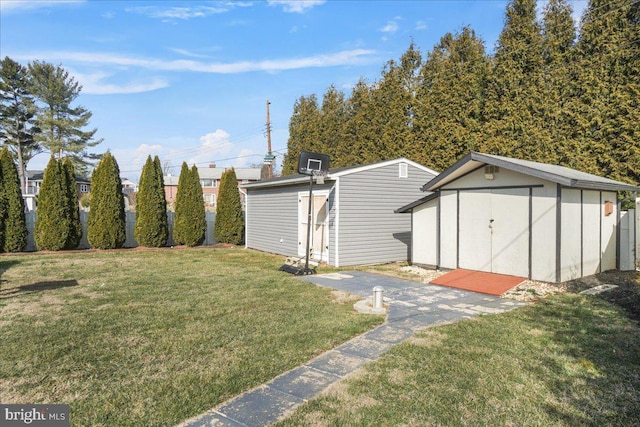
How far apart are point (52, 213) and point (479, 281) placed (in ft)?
43.9

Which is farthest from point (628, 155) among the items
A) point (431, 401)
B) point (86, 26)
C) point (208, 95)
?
point (208, 95)

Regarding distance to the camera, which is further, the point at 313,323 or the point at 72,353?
the point at 313,323

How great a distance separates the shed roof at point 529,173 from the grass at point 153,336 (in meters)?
3.92

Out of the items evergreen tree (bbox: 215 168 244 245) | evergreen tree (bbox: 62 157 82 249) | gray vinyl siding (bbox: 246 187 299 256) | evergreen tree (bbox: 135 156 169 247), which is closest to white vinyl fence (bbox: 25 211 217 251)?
evergreen tree (bbox: 215 168 244 245)

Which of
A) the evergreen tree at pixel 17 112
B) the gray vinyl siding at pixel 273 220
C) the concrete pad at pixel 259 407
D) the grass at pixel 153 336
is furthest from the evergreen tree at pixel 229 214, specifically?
the evergreen tree at pixel 17 112

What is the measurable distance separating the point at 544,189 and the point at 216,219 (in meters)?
12.3

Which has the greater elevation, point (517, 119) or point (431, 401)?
point (517, 119)

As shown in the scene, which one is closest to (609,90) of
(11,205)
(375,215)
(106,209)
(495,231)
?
(495,231)

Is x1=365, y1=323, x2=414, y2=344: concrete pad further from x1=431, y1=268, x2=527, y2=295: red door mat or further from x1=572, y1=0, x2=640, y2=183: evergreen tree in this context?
x1=572, y1=0, x2=640, y2=183: evergreen tree

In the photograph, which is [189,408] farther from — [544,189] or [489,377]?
[544,189]

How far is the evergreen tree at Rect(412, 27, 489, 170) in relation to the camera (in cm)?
1195

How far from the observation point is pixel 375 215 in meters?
10.8

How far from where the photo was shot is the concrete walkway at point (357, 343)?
2.80 metres

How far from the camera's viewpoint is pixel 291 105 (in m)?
22.3
